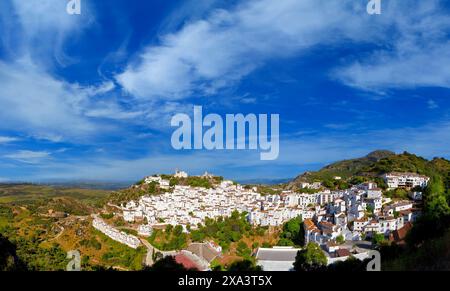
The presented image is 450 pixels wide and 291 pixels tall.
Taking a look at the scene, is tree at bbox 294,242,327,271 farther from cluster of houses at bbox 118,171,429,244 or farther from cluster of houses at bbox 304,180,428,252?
cluster of houses at bbox 118,171,429,244

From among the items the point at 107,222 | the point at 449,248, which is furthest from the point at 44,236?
the point at 449,248

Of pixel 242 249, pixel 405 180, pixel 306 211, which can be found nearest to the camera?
pixel 242 249

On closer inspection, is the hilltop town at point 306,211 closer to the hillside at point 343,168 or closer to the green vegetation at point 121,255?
the green vegetation at point 121,255

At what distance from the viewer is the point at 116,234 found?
2250 cm

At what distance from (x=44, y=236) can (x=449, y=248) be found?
2098cm

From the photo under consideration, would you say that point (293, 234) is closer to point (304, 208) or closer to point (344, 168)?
point (304, 208)

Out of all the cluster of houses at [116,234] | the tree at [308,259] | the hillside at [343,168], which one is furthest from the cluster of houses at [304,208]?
the tree at [308,259]

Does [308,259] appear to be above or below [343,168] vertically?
below

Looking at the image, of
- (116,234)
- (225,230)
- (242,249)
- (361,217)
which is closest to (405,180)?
(361,217)

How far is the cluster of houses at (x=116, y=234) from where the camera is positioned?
2120 cm

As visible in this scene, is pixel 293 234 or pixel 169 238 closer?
pixel 293 234

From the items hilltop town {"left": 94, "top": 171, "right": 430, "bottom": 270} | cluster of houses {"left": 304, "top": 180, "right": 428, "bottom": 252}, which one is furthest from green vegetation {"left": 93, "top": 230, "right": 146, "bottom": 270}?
cluster of houses {"left": 304, "top": 180, "right": 428, "bottom": 252}

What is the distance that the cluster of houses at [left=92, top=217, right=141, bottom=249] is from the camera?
2120 cm
